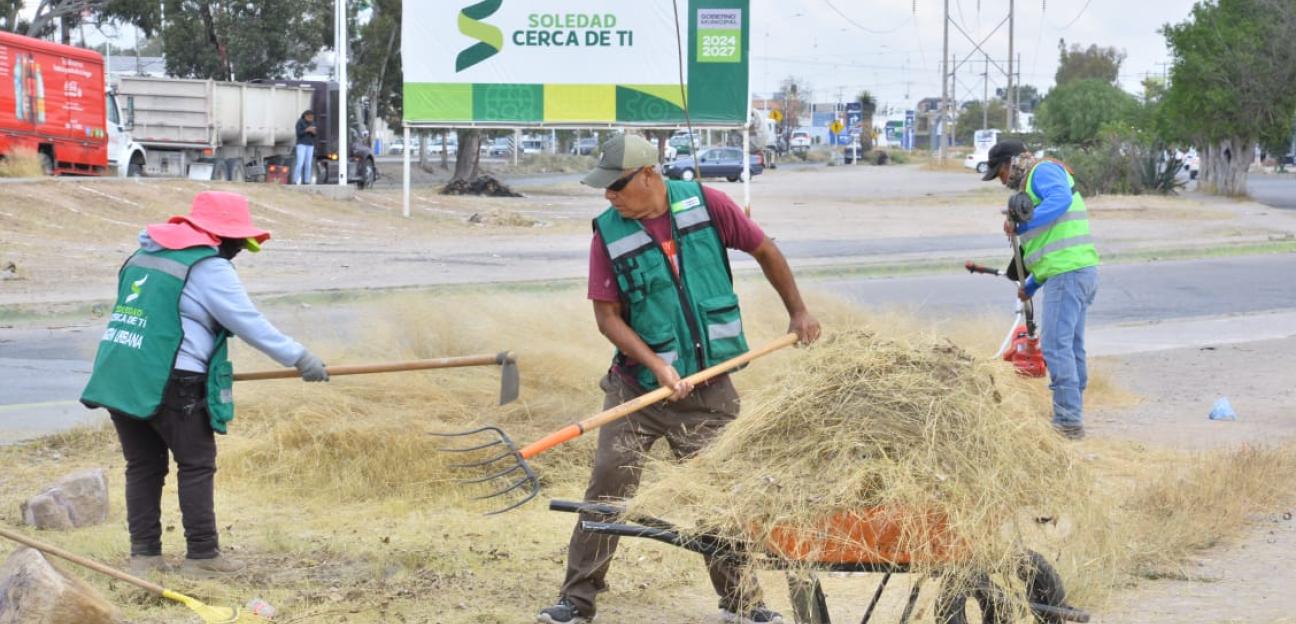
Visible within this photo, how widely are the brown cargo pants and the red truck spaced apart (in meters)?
24.9

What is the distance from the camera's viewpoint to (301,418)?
7535 mm

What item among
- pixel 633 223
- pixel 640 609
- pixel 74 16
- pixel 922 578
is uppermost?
pixel 74 16

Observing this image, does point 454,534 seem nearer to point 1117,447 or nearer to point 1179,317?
point 1117,447

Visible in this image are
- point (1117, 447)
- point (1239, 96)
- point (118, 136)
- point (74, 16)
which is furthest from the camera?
point (74, 16)

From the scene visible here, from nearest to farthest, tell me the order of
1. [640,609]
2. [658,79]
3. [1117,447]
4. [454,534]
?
[640,609]
[454,534]
[1117,447]
[658,79]

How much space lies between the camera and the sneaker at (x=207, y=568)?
5.73 meters

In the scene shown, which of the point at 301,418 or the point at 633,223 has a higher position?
the point at 633,223

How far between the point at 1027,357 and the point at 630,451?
495 cm

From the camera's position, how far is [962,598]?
4117mm

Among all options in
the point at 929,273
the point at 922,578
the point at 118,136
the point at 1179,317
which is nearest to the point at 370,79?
the point at 118,136

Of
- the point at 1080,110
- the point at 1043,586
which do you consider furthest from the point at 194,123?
the point at 1080,110

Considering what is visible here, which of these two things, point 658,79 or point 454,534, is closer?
point 454,534

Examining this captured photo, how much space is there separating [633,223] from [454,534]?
1993 mm

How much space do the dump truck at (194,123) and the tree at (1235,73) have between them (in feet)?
76.6
